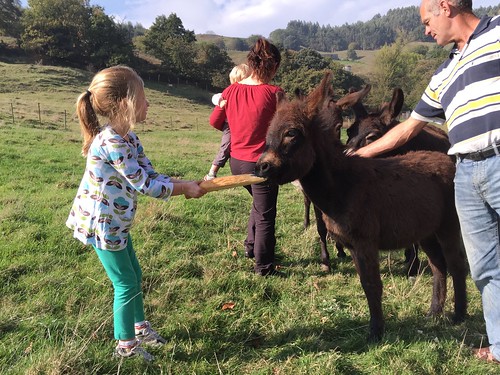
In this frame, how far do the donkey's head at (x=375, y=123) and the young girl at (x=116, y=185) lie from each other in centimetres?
318

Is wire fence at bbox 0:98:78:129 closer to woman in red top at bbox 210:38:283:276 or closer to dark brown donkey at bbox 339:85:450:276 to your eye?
woman in red top at bbox 210:38:283:276

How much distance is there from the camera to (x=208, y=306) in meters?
Result: 4.14

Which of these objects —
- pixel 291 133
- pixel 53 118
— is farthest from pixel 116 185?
pixel 53 118

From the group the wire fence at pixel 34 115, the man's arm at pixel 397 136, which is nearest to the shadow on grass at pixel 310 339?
the man's arm at pixel 397 136

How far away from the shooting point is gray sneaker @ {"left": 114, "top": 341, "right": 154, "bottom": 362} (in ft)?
10.4

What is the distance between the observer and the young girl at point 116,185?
3.04 m

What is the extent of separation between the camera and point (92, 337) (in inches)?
132

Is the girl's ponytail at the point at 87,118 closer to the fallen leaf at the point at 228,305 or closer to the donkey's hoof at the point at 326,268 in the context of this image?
the fallen leaf at the point at 228,305

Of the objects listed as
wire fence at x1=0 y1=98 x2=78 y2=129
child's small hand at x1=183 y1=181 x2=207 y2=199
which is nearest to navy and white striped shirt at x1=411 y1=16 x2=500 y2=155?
child's small hand at x1=183 y1=181 x2=207 y2=199

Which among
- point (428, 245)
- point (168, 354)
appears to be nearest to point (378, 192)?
point (428, 245)

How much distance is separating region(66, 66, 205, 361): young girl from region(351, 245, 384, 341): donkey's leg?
1.73 meters

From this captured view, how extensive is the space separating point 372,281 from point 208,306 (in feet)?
5.67

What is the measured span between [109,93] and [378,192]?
266 cm

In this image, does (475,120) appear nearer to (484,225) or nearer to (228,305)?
(484,225)
